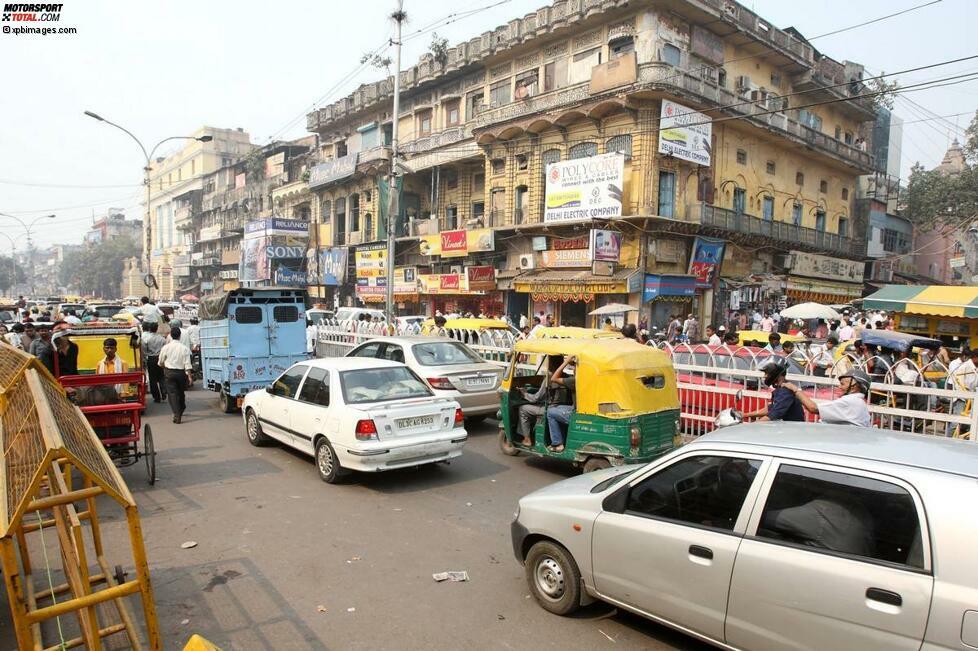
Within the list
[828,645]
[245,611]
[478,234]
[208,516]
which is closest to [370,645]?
[245,611]

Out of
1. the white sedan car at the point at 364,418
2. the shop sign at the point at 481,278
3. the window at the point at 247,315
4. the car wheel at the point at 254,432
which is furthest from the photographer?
the shop sign at the point at 481,278

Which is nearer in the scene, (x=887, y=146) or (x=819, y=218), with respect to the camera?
(x=819, y=218)

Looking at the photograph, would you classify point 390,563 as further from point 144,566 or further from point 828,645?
point 828,645

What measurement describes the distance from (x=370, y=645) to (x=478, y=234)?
85.3 ft

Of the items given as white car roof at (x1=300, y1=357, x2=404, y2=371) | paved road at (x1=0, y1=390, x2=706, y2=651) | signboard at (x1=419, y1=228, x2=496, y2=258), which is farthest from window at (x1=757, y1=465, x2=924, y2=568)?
signboard at (x1=419, y1=228, x2=496, y2=258)

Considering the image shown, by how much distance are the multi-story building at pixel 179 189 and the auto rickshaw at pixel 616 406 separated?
6645 centimetres

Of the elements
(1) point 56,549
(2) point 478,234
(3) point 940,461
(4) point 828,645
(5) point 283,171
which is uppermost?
(5) point 283,171

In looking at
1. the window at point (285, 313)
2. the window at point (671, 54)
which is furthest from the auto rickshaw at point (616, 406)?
the window at point (671, 54)

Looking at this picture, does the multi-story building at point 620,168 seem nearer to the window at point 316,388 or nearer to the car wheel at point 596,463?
the car wheel at point 596,463

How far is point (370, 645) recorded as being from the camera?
388cm

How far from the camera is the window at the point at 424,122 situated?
3516 centimetres

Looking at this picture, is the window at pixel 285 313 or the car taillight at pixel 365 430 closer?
the car taillight at pixel 365 430

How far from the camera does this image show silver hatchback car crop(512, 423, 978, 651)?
267 cm

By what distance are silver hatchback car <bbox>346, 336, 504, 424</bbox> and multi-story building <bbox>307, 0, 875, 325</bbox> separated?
13100mm
